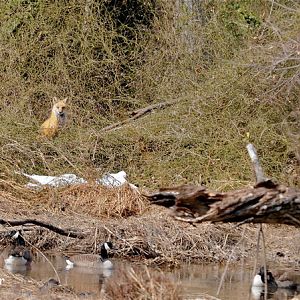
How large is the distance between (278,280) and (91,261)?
2.24 m

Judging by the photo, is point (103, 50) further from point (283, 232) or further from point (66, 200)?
point (283, 232)

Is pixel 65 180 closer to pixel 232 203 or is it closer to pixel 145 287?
pixel 145 287

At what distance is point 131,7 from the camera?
1995 cm

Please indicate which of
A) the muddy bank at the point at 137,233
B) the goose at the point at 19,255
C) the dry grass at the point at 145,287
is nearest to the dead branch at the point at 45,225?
the muddy bank at the point at 137,233

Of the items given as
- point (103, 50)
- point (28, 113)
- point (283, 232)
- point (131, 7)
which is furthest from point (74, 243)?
point (131, 7)

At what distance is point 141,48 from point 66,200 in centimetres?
536

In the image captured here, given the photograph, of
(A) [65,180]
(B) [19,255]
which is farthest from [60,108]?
(B) [19,255]

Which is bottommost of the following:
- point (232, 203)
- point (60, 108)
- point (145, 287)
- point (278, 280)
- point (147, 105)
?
point (145, 287)

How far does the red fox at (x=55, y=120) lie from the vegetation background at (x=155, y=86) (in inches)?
6.6

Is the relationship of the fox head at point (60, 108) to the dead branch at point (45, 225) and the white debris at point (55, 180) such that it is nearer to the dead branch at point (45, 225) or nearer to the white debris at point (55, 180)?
the white debris at point (55, 180)

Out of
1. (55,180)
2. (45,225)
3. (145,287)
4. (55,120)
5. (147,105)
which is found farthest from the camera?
(147,105)

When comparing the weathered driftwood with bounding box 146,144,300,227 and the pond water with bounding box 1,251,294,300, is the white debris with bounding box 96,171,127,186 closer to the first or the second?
the pond water with bounding box 1,251,294,300

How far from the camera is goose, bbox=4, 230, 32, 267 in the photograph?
12.0 m

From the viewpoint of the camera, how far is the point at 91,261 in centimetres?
1220
